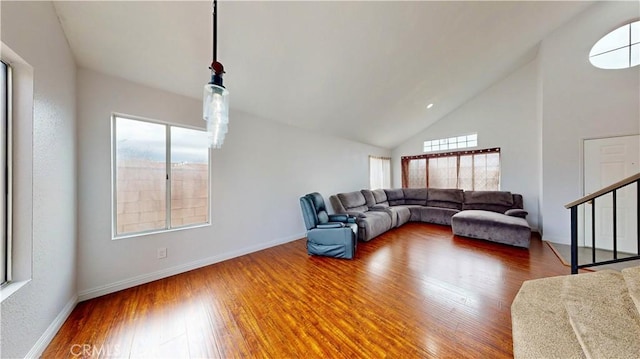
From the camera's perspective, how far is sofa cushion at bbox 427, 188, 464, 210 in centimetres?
553

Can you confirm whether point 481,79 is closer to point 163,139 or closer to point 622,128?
point 622,128

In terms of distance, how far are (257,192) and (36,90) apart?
8.30 feet

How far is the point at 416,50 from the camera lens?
10.2 feet

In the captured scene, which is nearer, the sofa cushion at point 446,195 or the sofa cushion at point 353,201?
the sofa cushion at point 353,201

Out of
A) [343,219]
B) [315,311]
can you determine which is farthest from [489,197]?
[315,311]

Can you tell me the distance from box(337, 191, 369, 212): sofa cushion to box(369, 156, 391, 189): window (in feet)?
4.75

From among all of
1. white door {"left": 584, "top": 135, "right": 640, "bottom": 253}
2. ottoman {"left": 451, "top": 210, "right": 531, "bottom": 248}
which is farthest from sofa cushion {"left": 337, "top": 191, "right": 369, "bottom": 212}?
white door {"left": 584, "top": 135, "right": 640, "bottom": 253}

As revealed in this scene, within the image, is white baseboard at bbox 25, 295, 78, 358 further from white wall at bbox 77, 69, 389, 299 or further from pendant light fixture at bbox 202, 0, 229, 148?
pendant light fixture at bbox 202, 0, 229, 148

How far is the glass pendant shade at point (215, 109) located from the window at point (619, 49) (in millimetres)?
5881

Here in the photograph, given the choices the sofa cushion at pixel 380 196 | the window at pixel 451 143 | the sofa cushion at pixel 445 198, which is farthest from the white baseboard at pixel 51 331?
the window at pixel 451 143

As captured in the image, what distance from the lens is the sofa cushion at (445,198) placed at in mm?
5527

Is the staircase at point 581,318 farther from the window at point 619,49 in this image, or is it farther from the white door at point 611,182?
the window at point 619,49

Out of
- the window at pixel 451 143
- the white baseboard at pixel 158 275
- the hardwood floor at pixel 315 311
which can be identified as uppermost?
the window at pixel 451 143

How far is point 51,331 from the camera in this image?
159 cm
